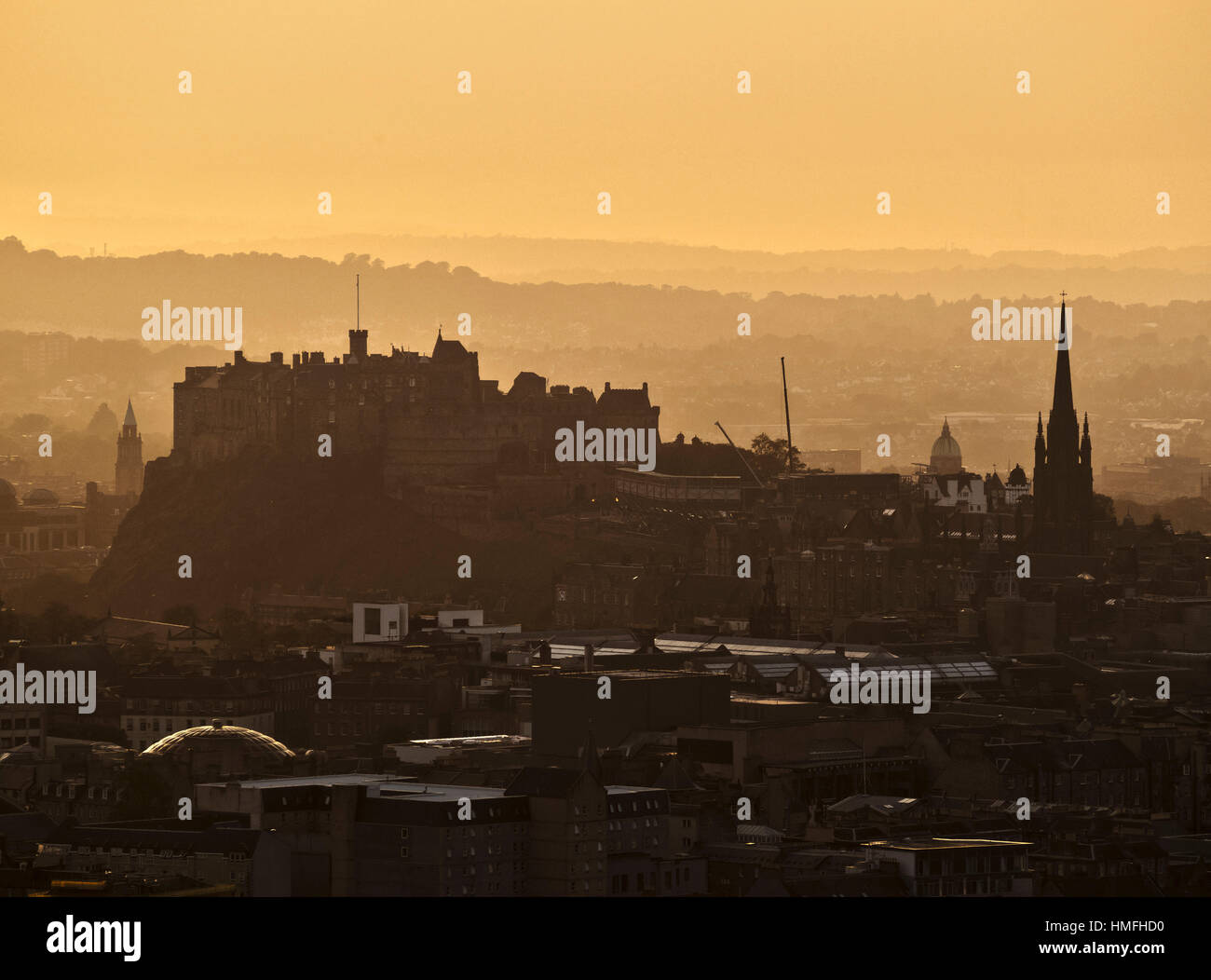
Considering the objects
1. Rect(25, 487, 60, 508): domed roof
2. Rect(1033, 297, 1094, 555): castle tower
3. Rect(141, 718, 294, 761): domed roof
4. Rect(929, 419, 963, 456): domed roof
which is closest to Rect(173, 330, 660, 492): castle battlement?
Rect(1033, 297, 1094, 555): castle tower

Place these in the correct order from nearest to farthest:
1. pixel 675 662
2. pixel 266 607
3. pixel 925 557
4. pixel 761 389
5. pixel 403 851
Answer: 1. pixel 403 851
2. pixel 675 662
3. pixel 925 557
4. pixel 266 607
5. pixel 761 389

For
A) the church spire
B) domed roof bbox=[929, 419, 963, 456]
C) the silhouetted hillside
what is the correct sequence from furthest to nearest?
domed roof bbox=[929, 419, 963, 456] → the silhouetted hillside → the church spire

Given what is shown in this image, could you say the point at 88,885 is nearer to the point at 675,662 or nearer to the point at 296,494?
the point at 675,662

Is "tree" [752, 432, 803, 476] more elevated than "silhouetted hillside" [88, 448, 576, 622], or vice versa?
"tree" [752, 432, 803, 476]

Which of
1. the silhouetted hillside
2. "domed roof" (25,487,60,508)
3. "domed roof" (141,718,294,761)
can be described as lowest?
"domed roof" (141,718,294,761)

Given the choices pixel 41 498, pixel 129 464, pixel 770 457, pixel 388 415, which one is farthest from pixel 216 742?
pixel 129 464

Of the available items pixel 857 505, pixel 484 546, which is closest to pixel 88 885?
pixel 484 546

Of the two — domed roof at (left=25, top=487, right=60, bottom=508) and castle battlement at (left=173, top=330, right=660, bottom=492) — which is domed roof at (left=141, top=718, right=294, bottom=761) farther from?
domed roof at (left=25, top=487, right=60, bottom=508)

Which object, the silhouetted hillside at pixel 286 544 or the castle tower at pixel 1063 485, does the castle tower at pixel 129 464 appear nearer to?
the silhouetted hillside at pixel 286 544
